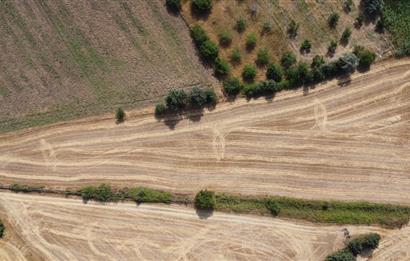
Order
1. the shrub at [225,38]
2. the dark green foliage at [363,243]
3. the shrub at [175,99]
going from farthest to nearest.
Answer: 1. the shrub at [225,38]
2. the shrub at [175,99]
3. the dark green foliage at [363,243]

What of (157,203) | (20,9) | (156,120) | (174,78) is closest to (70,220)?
(157,203)

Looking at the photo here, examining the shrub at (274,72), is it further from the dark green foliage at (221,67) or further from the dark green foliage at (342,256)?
the dark green foliage at (342,256)

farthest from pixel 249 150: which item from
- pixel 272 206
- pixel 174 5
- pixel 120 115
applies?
pixel 174 5

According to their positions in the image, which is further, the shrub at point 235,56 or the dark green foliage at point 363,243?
the shrub at point 235,56

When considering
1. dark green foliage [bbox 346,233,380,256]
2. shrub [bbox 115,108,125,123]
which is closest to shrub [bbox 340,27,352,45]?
dark green foliage [bbox 346,233,380,256]

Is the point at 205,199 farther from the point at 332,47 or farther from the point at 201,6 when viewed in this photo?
the point at 332,47

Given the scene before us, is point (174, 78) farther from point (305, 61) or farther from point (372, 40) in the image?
point (372, 40)

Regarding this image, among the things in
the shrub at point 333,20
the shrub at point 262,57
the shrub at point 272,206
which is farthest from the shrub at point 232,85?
the shrub at point 272,206

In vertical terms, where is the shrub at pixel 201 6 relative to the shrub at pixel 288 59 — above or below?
above
